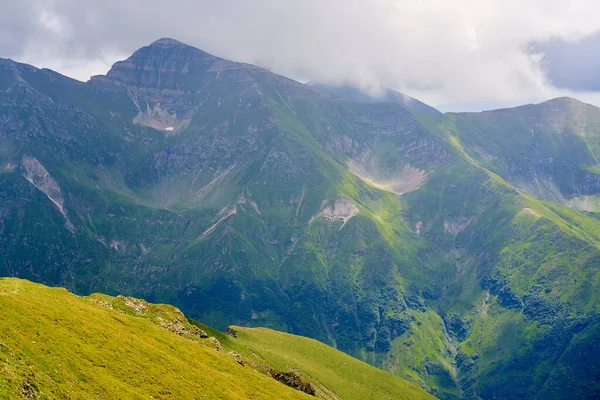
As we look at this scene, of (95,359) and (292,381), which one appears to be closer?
(95,359)

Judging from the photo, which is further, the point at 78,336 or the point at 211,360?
the point at 211,360

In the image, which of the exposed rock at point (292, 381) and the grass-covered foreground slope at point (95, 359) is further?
the exposed rock at point (292, 381)

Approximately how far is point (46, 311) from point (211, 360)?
2080 inches

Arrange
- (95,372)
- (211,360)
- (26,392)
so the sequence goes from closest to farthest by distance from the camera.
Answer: (26,392)
(95,372)
(211,360)

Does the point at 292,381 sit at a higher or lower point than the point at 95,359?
higher

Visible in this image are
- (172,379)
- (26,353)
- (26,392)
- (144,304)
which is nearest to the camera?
(26,392)

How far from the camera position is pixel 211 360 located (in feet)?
477

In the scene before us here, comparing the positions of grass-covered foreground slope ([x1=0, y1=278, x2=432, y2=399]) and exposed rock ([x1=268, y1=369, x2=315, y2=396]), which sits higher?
exposed rock ([x1=268, y1=369, x2=315, y2=396])

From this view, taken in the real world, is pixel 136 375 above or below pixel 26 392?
above

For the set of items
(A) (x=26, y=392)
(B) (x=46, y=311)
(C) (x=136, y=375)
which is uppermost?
(B) (x=46, y=311)

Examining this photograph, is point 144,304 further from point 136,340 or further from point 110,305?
point 136,340

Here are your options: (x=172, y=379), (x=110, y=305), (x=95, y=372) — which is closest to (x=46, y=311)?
→ (x=95, y=372)

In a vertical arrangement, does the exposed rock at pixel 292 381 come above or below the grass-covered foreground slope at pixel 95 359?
above

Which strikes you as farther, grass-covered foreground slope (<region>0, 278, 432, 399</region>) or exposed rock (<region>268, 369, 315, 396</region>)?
exposed rock (<region>268, 369, 315, 396</region>)
